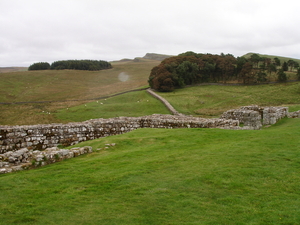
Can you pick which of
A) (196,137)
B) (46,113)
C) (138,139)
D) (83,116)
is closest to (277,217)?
(196,137)

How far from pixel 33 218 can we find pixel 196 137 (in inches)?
412

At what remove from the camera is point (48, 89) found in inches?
3248

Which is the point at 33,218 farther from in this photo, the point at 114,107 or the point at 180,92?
the point at 180,92

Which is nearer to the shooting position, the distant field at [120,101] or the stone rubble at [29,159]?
the stone rubble at [29,159]

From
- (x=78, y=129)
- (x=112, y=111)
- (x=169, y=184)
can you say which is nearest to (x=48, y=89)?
(x=112, y=111)

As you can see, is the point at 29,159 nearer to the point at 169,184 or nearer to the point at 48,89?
the point at 169,184

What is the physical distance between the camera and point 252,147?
1157cm

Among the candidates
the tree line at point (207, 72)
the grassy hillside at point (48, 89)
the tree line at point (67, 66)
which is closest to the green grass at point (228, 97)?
the tree line at point (207, 72)

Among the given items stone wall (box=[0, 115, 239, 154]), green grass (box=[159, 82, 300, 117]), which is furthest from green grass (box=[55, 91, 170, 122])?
stone wall (box=[0, 115, 239, 154])

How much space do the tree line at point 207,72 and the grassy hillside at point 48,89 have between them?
17075mm

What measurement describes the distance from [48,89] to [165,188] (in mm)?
83571

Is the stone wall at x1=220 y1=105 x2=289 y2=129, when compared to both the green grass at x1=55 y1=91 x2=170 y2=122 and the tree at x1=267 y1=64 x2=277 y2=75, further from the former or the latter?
the tree at x1=267 y1=64 x2=277 y2=75

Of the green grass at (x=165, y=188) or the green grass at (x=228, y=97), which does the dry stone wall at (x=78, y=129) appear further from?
the green grass at (x=228, y=97)

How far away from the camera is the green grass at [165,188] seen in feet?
19.8
